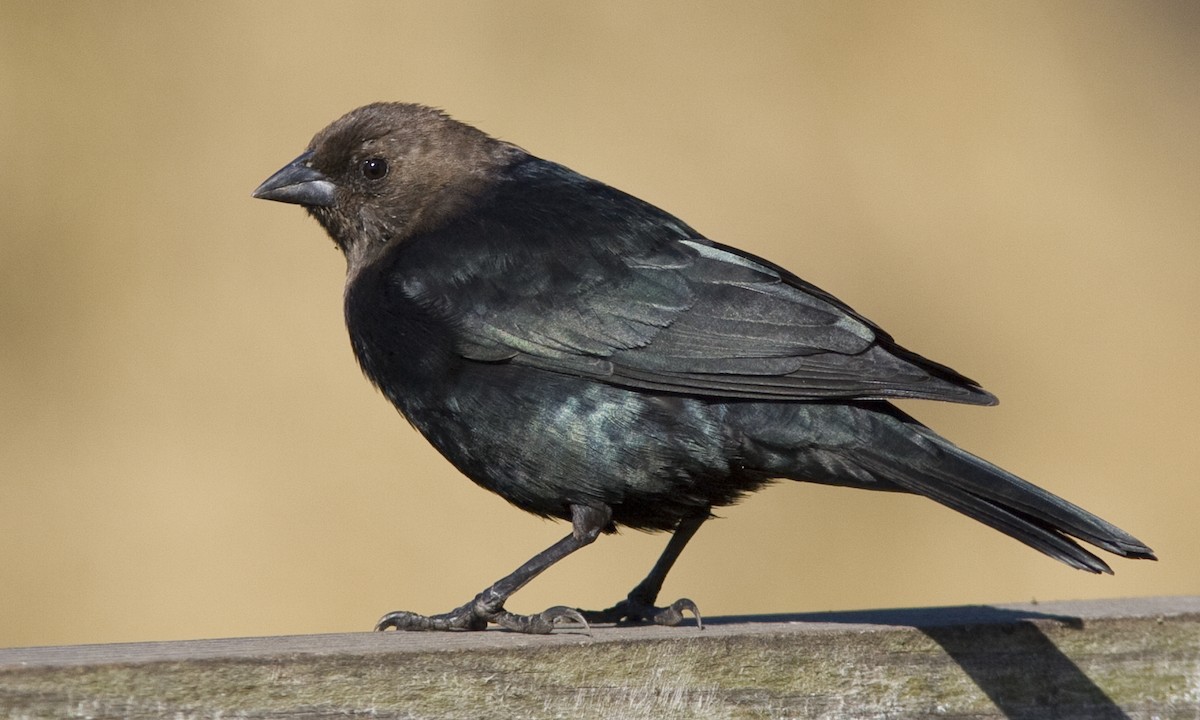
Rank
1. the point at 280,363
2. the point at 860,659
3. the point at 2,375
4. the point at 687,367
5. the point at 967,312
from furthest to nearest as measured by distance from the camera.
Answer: the point at 967,312 → the point at 280,363 → the point at 2,375 → the point at 687,367 → the point at 860,659

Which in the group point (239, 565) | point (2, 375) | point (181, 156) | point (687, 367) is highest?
point (181, 156)

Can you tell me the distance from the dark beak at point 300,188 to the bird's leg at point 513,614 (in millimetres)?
1475

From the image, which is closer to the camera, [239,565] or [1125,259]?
[239,565]

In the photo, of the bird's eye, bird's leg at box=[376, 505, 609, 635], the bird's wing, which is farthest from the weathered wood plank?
the bird's eye

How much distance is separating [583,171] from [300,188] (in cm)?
268

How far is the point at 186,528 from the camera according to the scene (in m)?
6.91

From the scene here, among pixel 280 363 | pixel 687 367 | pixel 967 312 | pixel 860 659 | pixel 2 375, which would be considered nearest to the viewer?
pixel 860 659

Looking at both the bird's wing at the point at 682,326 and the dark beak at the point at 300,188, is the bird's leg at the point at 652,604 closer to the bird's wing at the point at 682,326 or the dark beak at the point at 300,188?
the bird's wing at the point at 682,326

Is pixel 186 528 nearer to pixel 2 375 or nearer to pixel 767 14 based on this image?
pixel 2 375

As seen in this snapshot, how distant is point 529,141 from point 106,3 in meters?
1.89

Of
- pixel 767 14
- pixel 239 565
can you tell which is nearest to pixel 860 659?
pixel 239 565

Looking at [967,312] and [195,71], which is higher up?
[195,71]

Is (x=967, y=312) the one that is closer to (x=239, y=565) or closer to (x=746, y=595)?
(x=746, y=595)

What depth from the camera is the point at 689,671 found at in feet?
10.1
